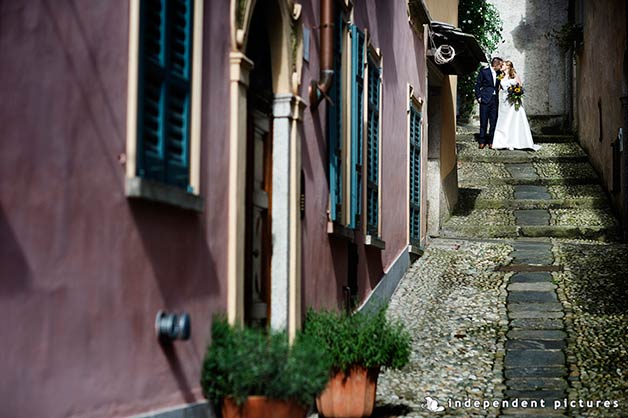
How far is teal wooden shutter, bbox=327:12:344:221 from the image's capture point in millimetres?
9086

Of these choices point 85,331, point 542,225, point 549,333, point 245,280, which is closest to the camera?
point 85,331

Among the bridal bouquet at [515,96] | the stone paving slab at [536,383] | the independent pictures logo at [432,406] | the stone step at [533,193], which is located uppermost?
the bridal bouquet at [515,96]

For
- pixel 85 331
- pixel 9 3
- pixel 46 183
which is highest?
pixel 9 3

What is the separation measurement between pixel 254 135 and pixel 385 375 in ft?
9.01

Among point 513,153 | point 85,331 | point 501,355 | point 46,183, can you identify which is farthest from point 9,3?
point 513,153

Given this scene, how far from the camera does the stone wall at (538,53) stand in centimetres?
2536

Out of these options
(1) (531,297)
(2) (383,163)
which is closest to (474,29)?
(2) (383,163)

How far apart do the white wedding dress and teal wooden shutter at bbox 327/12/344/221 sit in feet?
37.9

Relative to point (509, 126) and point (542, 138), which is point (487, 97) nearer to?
point (509, 126)

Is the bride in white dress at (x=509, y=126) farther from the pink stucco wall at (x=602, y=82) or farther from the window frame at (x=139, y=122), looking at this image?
the window frame at (x=139, y=122)

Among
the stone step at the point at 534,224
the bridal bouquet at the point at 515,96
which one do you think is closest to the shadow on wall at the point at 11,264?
the stone step at the point at 534,224

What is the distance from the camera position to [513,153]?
2102 cm

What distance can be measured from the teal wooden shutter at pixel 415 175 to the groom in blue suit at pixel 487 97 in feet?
18.0

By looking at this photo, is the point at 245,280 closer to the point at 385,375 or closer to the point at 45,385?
the point at 385,375
